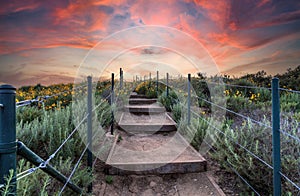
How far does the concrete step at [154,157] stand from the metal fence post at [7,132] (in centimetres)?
203

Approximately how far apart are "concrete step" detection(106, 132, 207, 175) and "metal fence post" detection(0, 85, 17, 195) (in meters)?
2.03

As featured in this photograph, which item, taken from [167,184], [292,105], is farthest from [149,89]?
[167,184]

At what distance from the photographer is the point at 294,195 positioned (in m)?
2.07

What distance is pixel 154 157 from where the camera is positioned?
3.33 m

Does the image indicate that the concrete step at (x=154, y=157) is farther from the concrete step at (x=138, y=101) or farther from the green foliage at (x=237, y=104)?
the concrete step at (x=138, y=101)

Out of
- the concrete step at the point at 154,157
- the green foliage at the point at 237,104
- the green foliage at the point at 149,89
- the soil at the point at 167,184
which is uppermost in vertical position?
the green foliage at the point at 149,89

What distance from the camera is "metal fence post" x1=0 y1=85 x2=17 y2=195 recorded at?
101 centimetres

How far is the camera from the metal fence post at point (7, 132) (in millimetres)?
1012

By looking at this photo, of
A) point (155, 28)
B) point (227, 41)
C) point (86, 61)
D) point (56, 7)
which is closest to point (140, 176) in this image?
point (86, 61)

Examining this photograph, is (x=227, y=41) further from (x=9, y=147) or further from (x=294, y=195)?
(x=9, y=147)

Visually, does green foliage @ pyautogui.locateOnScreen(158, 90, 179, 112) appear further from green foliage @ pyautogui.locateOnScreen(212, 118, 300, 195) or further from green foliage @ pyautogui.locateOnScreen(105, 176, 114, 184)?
green foliage @ pyautogui.locateOnScreen(105, 176, 114, 184)

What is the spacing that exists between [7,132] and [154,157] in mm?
2553

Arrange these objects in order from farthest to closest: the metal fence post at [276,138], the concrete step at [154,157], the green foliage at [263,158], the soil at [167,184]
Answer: the concrete step at [154,157]
the soil at [167,184]
the green foliage at [263,158]
the metal fence post at [276,138]

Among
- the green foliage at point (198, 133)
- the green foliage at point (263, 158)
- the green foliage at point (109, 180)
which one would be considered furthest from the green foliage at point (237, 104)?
the green foliage at point (109, 180)
